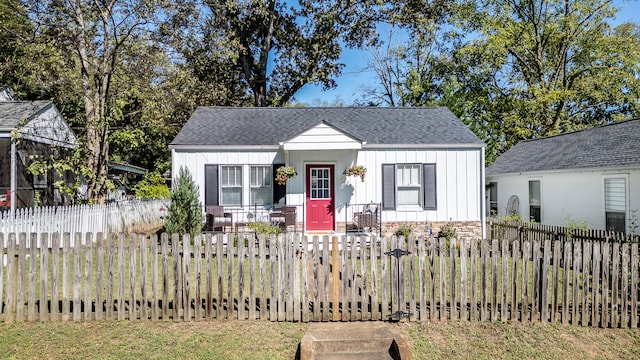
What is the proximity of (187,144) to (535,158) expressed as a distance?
47.5 ft

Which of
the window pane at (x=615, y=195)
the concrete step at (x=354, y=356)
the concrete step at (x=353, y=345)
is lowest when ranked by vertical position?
the concrete step at (x=354, y=356)

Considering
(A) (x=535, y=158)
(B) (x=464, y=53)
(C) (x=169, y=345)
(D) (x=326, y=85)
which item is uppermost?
(B) (x=464, y=53)

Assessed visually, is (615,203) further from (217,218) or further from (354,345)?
(217,218)

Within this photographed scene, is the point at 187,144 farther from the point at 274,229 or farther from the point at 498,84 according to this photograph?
the point at 498,84

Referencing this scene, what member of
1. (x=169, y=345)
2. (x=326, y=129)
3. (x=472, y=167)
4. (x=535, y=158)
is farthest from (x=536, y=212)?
(x=169, y=345)

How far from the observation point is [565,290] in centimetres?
544

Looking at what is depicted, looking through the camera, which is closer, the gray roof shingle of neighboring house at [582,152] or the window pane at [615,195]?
the window pane at [615,195]

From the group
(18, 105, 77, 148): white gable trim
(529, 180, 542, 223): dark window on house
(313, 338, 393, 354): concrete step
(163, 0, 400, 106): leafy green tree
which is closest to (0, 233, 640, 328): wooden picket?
(313, 338, 393, 354): concrete step

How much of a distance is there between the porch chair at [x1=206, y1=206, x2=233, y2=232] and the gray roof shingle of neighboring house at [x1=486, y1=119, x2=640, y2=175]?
12007 millimetres

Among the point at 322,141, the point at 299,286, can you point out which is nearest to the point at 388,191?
the point at 322,141

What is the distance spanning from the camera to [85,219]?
11.6m

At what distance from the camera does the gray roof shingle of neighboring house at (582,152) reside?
12.3 m

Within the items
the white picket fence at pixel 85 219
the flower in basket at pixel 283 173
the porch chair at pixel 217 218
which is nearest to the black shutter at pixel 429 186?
the flower in basket at pixel 283 173

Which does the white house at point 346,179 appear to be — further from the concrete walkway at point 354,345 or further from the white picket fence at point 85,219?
the concrete walkway at point 354,345
